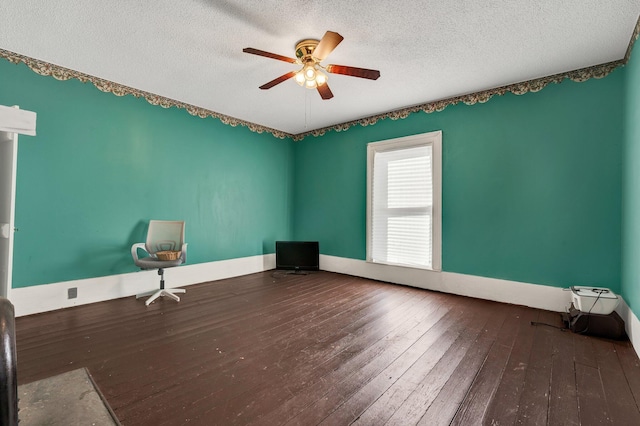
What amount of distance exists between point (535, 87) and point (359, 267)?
133 inches

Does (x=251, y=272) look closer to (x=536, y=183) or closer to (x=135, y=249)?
(x=135, y=249)

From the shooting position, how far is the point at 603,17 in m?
2.20

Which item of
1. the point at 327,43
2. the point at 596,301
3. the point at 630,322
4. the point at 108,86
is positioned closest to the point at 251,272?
the point at 108,86

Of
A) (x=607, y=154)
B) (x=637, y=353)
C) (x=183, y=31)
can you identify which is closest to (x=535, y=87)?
(x=607, y=154)

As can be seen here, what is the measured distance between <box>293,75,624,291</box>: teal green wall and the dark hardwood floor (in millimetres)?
626

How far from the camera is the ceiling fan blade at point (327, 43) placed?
6.62ft

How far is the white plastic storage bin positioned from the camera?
2479 mm

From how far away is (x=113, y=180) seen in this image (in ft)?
11.4

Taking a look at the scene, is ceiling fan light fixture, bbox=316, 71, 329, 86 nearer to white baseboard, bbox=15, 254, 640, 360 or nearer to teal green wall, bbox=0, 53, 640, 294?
teal green wall, bbox=0, 53, 640, 294

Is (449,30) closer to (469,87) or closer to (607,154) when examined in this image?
(469,87)

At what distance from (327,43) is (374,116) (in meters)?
2.64

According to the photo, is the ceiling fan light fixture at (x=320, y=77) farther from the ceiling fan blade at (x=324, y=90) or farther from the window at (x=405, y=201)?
the window at (x=405, y=201)

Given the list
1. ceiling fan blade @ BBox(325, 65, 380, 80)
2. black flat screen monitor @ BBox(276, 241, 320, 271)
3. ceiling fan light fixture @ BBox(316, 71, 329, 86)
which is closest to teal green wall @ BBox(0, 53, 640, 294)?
black flat screen monitor @ BBox(276, 241, 320, 271)

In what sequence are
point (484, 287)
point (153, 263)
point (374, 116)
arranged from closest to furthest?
point (153, 263) < point (484, 287) < point (374, 116)
